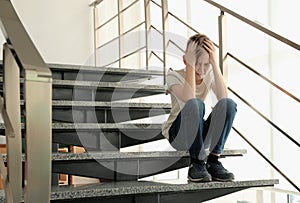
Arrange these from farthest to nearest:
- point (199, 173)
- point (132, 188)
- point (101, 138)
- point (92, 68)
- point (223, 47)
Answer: point (92, 68), point (223, 47), point (101, 138), point (199, 173), point (132, 188)

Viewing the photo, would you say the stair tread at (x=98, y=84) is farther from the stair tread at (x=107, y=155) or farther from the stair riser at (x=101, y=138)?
the stair tread at (x=107, y=155)

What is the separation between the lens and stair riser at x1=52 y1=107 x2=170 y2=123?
226 cm

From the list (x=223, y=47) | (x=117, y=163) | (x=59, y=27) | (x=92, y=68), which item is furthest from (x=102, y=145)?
(x=59, y=27)

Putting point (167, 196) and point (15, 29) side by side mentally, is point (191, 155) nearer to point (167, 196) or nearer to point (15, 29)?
point (167, 196)

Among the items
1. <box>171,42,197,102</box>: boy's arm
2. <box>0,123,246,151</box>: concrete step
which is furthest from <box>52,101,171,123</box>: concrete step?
<box>171,42,197,102</box>: boy's arm

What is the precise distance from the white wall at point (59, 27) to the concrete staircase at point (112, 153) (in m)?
2.53

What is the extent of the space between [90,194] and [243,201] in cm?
268

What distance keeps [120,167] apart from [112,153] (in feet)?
0.33

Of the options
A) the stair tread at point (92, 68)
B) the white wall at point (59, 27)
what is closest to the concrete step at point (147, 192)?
the stair tread at point (92, 68)

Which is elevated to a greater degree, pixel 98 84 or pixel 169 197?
pixel 98 84

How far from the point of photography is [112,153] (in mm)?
1896

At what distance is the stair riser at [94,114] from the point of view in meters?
2.26

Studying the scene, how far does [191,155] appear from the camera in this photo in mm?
1981

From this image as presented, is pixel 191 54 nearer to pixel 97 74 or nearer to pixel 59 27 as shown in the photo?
pixel 97 74
